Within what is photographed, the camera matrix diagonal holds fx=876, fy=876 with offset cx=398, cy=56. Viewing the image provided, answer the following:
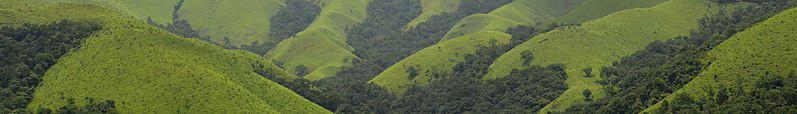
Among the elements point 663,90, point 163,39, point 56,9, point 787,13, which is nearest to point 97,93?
point 163,39

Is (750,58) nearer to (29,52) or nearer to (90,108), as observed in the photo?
(90,108)

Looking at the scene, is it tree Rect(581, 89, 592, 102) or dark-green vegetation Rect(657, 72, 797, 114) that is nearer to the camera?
dark-green vegetation Rect(657, 72, 797, 114)

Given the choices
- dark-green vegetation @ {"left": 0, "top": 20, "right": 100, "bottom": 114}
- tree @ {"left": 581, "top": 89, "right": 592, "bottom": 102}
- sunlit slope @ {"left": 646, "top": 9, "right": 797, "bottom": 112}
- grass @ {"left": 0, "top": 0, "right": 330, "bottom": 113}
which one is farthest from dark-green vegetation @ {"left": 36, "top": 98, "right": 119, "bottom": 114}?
tree @ {"left": 581, "top": 89, "right": 592, "bottom": 102}

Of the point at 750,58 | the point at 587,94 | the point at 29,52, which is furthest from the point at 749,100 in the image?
the point at 29,52

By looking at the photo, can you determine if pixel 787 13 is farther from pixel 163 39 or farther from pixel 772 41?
pixel 163 39

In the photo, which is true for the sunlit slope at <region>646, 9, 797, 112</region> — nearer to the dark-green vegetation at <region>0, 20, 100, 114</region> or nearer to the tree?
the tree

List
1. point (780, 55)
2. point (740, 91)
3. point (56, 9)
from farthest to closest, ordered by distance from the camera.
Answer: point (56, 9), point (780, 55), point (740, 91)
